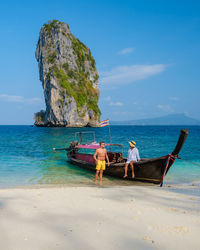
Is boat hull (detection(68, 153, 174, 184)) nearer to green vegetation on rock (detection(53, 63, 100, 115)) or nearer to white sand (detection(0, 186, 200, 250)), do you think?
white sand (detection(0, 186, 200, 250))

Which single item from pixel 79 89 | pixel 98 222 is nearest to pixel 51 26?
pixel 79 89

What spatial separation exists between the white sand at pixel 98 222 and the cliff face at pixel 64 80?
78.1 meters

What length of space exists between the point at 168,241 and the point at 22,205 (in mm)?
3633

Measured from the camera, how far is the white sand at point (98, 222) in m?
3.38

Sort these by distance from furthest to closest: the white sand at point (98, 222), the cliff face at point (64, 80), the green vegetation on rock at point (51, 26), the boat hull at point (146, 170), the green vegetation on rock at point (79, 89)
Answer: the green vegetation on rock at point (51, 26) → the green vegetation on rock at point (79, 89) → the cliff face at point (64, 80) → the boat hull at point (146, 170) → the white sand at point (98, 222)

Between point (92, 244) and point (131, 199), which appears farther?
point (131, 199)

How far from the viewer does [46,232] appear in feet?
12.3

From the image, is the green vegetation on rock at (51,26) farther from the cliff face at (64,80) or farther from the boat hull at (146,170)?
the boat hull at (146,170)

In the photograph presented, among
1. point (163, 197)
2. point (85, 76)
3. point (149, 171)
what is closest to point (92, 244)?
point (163, 197)

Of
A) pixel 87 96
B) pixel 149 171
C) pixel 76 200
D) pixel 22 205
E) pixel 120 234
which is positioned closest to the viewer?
pixel 120 234

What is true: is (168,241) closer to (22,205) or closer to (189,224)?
(189,224)

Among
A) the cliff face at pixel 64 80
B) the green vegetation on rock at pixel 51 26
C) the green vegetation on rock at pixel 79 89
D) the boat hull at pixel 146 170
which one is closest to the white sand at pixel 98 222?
the boat hull at pixel 146 170

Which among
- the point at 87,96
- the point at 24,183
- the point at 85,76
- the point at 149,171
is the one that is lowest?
the point at 24,183

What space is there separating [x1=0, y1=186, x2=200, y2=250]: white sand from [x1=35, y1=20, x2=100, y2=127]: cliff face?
7815 cm
